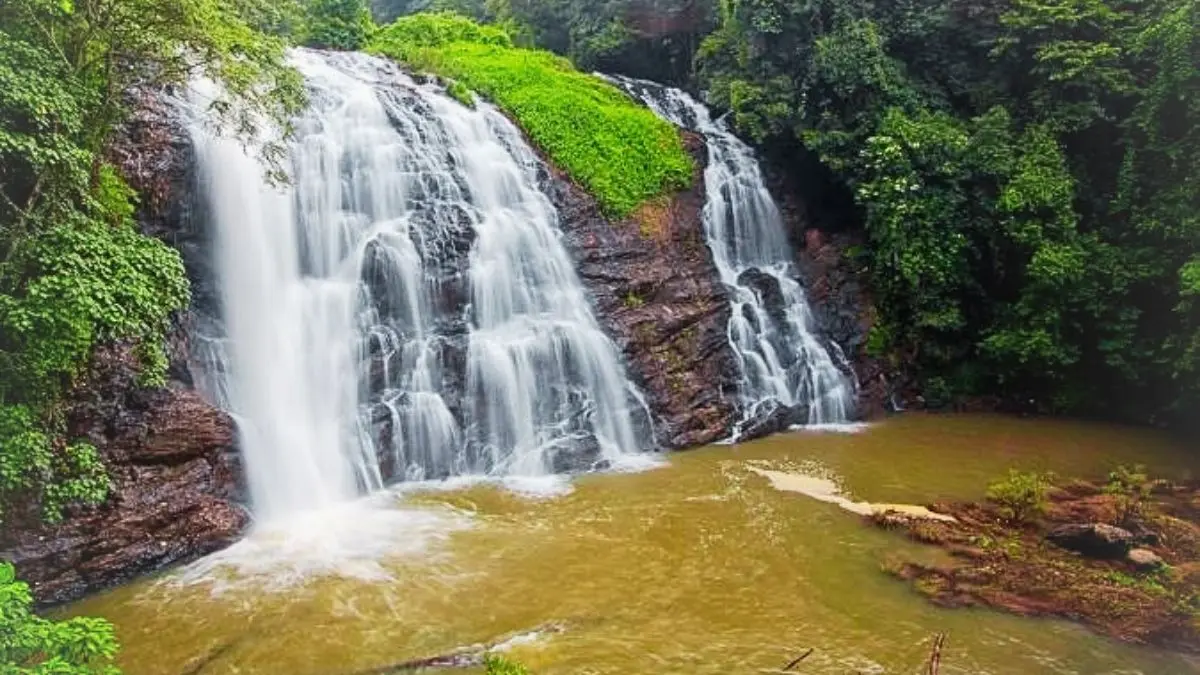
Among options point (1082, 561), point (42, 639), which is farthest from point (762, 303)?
point (42, 639)

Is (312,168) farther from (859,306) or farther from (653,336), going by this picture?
(859,306)

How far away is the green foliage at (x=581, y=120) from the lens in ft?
50.4

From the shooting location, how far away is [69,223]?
828 cm

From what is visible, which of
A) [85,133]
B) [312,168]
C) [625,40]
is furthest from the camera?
[625,40]

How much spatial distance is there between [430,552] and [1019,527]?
21.3ft

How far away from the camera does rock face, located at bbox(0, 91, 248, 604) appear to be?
8.19 m

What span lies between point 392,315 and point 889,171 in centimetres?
924

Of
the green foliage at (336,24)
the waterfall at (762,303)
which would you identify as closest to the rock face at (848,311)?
the waterfall at (762,303)

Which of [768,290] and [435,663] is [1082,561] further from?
[768,290]

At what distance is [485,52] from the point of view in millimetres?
19344

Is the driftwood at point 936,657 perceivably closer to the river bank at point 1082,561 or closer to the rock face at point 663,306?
the river bank at point 1082,561

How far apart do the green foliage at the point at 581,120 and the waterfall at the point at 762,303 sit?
1.05 metres

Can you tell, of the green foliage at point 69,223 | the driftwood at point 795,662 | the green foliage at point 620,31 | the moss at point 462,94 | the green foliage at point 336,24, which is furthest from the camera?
the green foliage at point 336,24

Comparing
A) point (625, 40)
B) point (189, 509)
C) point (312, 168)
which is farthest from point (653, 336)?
point (625, 40)
